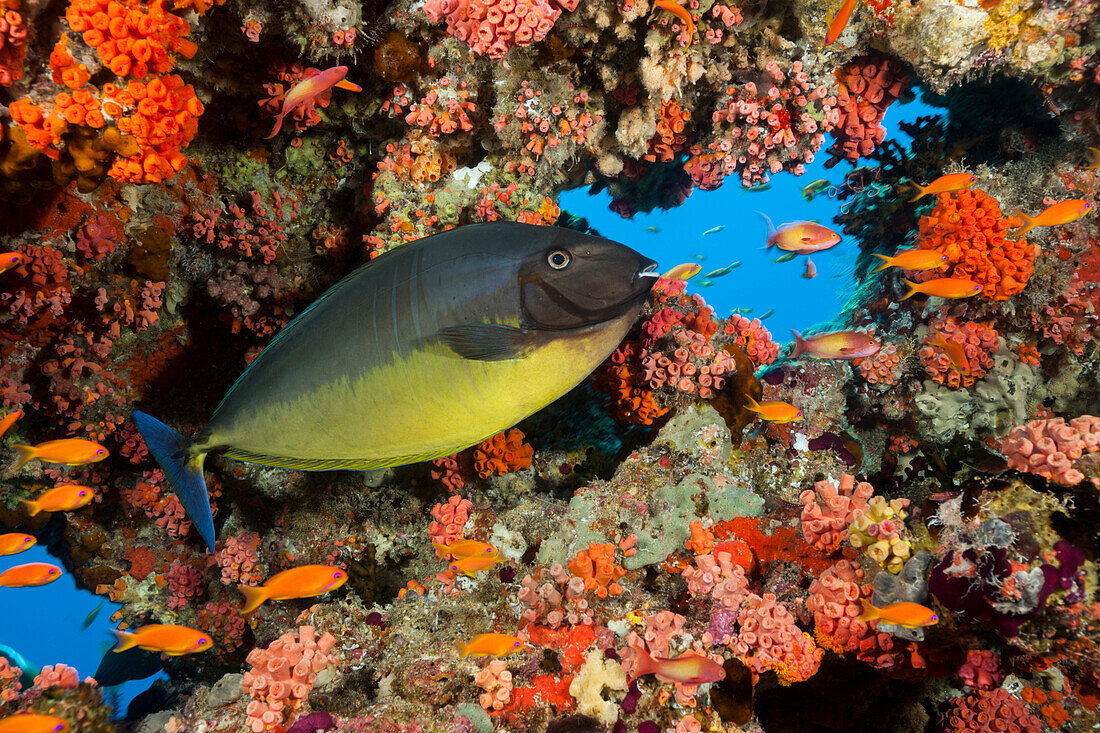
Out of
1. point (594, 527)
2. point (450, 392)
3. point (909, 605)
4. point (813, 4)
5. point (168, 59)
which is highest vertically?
point (813, 4)

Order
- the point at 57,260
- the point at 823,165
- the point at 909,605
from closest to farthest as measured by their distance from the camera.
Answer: the point at 909,605 < the point at 57,260 < the point at 823,165

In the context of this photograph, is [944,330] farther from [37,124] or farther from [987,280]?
[37,124]

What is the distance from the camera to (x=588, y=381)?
5816 mm

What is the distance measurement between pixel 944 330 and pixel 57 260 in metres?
8.51

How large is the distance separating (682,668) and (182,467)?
2.54m

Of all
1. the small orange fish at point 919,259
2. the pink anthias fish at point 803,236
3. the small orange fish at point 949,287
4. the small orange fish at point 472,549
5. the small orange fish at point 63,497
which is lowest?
the small orange fish at point 472,549

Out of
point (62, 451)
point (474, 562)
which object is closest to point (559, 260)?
point (474, 562)

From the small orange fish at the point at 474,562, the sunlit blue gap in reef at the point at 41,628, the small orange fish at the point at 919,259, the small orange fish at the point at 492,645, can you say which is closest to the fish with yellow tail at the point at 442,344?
the small orange fish at the point at 492,645

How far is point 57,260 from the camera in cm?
397

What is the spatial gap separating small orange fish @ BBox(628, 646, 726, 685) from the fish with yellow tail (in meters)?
1.68

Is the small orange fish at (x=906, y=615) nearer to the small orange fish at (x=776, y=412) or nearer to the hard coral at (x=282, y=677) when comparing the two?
the small orange fish at (x=776, y=412)

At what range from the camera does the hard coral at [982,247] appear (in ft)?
15.5

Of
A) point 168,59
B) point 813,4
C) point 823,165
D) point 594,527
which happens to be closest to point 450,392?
point 594,527

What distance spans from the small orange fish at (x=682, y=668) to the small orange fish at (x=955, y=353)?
441 cm
